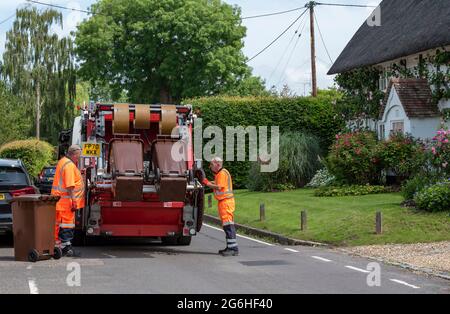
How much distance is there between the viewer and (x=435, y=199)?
1803 cm

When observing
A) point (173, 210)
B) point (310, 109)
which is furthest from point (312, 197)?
point (173, 210)

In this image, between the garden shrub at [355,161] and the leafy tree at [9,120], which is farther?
the leafy tree at [9,120]

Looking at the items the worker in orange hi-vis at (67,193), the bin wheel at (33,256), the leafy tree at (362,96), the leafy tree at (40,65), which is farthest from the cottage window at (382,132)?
the leafy tree at (40,65)

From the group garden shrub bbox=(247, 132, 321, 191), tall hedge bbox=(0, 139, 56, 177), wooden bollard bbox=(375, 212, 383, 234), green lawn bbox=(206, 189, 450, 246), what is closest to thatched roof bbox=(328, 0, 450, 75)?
garden shrub bbox=(247, 132, 321, 191)

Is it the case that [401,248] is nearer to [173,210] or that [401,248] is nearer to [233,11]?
[173,210]

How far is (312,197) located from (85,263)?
46.3 feet

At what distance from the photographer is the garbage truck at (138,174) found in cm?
1427

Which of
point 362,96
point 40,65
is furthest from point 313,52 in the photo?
point 40,65

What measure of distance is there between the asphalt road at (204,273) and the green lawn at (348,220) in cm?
157

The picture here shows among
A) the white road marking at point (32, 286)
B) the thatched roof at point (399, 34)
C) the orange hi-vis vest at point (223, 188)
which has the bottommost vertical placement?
the white road marking at point (32, 286)

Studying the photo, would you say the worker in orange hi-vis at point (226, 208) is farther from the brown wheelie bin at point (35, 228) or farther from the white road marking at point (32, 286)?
the white road marking at point (32, 286)

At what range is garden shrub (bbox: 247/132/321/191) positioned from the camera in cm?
3084

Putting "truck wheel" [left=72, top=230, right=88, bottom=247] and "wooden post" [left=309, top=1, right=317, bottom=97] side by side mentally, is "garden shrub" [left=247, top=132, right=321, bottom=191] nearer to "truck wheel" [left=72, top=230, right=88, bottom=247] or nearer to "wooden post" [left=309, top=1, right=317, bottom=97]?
"wooden post" [left=309, top=1, right=317, bottom=97]
